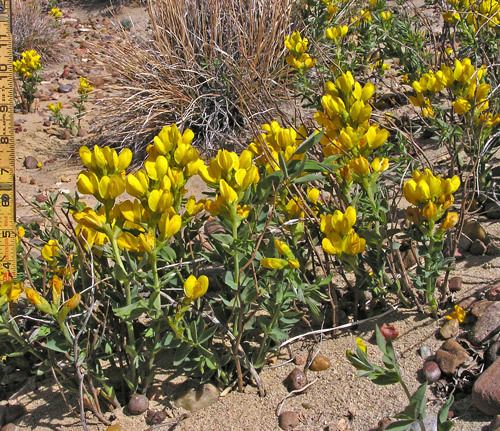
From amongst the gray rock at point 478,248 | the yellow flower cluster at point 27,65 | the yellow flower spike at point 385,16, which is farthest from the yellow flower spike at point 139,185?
the yellow flower cluster at point 27,65

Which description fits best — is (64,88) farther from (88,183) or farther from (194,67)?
(88,183)

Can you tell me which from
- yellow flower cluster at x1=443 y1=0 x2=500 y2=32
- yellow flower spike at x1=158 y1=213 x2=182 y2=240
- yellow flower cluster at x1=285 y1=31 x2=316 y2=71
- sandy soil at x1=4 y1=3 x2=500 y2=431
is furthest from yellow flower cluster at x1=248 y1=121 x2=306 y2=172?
yellow flower cluster at x1=443 y1=0 x2=500 y2=32

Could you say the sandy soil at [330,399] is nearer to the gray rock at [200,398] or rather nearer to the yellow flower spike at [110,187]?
the gray rock at [200,398]

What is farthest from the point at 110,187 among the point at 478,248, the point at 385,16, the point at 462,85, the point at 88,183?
the point at 385,16

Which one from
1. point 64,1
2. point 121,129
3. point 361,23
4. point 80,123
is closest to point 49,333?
point 121,129

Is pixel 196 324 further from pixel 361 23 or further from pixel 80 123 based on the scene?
pixel 80 123

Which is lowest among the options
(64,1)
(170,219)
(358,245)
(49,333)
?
(64,1)
